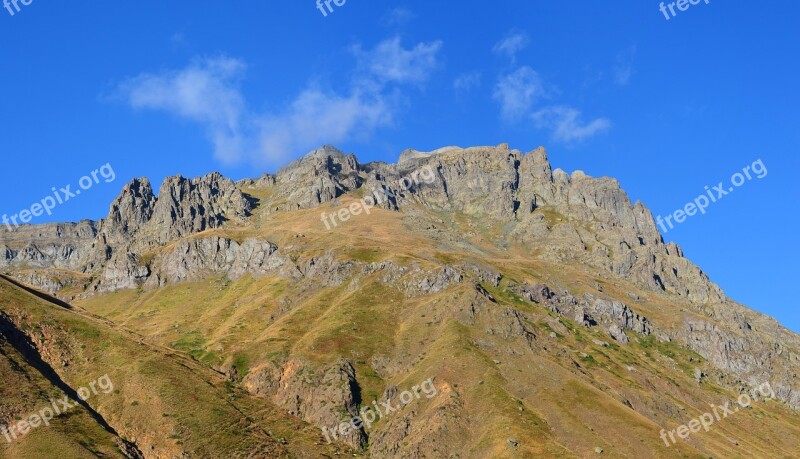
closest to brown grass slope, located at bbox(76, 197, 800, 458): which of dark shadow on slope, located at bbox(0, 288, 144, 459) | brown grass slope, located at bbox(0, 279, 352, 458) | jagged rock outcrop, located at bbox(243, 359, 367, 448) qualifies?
jagged rock outcrop, located at bbox(243, 359, 367, 448)

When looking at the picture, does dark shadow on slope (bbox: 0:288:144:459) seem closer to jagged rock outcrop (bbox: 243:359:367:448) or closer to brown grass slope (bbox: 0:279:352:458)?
brown grass slope (bbox: 0:279:352:458)

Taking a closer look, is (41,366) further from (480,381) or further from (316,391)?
(480,381)

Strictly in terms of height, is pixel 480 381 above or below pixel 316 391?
below

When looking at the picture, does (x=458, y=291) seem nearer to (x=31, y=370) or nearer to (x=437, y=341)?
(x=437, y=341)

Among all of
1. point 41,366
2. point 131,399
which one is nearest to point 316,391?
point 131,399

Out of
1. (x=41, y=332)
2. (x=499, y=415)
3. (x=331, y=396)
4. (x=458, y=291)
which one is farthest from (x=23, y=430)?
(x=458, y=291)

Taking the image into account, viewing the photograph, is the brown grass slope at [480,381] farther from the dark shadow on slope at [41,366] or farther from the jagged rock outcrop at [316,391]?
the dark shadow on slope at [41,366]

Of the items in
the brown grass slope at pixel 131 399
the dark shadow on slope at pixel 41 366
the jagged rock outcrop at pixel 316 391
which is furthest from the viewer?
the jagged rock outcrop at pixel 316 391

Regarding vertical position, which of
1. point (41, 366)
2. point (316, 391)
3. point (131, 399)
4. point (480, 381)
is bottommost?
point (480, 381)

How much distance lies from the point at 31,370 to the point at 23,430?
1879 cm

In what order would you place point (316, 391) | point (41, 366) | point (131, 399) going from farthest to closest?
1. point (316, 391)
2. point (131, 399)
3. point (41, 366)

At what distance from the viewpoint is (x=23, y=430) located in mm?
108500

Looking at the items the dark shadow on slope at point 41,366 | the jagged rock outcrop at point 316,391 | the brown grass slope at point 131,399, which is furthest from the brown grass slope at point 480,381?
the dark shadow on slope at point 41,366

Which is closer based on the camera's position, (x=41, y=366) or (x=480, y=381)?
(x=41, y=366)
